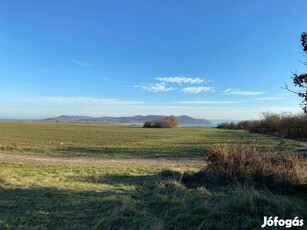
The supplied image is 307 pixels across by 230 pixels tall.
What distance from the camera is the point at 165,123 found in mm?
119375

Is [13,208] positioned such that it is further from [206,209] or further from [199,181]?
[199,181]

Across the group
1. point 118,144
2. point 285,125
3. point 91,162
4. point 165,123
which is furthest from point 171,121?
point 91,162

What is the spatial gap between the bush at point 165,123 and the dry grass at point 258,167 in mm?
107340

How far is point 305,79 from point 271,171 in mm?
3672

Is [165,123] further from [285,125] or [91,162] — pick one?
[91,162]

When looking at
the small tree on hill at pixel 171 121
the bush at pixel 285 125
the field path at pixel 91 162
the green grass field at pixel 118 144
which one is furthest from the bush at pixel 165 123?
the field path at pixel 91 162

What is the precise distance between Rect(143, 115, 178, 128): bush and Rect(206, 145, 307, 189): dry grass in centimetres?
10734

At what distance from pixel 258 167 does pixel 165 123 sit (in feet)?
360

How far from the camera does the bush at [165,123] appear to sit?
4673 inches

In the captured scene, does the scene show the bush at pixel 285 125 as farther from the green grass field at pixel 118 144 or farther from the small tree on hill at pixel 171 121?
the small tree on hill at pixel 171 121

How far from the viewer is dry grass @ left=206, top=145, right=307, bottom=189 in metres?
8.95

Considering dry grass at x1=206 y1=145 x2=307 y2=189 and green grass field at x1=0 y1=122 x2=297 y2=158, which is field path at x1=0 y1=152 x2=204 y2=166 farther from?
dry grass at x1=206 y1=145 x2=307 y2=189

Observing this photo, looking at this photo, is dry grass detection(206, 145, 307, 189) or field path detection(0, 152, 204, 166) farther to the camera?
field path detection(0, 152, 204, 166)

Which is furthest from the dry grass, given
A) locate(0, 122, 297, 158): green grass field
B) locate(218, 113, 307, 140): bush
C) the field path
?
locate(218, 113, 307, 140): bush
